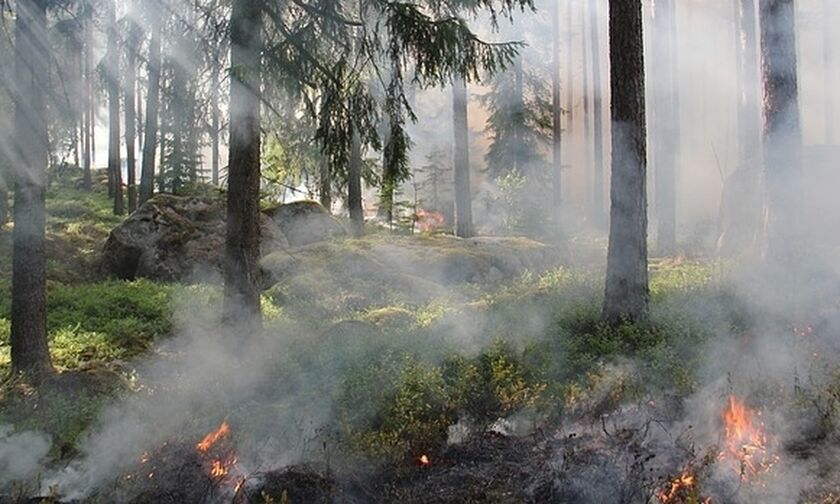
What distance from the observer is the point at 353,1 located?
9.21 meters

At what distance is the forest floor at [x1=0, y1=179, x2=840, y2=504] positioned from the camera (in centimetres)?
523

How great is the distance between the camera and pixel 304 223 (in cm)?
1631

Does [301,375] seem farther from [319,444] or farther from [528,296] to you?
[528,296]

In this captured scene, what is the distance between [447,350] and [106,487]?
13.0 feet

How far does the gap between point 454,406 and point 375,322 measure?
3.16m

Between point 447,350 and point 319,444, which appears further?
point 447,350

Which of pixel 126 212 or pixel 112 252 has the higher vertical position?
pixel 126 212

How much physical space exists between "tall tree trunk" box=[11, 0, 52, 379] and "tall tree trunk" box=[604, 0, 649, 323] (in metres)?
7.30

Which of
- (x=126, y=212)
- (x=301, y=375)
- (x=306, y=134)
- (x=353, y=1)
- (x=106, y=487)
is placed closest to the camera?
(x=106, y=487)

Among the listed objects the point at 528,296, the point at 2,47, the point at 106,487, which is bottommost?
the point at 106,487

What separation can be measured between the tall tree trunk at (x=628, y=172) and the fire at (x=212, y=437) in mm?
4991

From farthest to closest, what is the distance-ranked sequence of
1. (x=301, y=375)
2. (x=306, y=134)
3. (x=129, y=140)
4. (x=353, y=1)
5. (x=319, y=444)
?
1. (x=129, y=140)
2. (x=306, y=134)
3. (x=353, y=1)
4. (x=301, y=375)
5. (x=319, y=444)

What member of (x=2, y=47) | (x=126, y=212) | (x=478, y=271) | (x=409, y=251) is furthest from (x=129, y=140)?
(x=478, y=271)

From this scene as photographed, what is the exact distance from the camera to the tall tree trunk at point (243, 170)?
843cm
